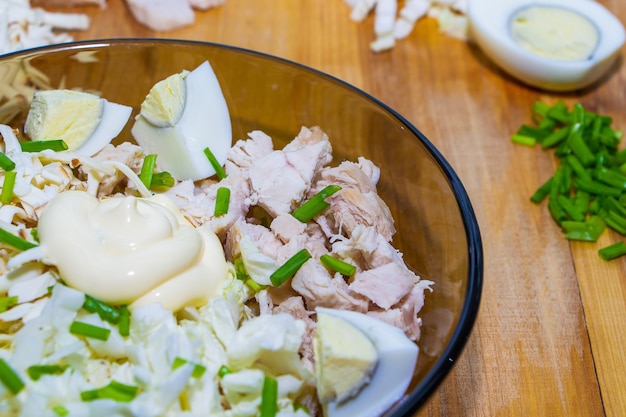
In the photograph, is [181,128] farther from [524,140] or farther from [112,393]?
[524,140]

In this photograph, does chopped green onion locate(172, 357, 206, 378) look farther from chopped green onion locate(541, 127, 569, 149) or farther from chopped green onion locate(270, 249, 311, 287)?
chopped green onion locate(541, 127, 569, 149)

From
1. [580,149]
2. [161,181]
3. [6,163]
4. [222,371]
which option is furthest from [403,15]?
[222,371]

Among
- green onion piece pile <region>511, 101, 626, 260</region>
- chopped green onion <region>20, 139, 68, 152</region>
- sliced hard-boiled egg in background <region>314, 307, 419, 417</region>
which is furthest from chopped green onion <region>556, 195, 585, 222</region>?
chopped green onion <region>20, 139, 68, 152</region>

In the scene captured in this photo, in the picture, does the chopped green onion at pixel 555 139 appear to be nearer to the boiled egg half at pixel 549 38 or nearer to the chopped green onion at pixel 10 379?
the boiled egg half at pixel 549 38

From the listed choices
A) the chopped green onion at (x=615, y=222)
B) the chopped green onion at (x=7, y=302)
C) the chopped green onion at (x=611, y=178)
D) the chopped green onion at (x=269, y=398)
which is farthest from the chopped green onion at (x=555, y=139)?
the chopped green onion at (x=7, y=302)

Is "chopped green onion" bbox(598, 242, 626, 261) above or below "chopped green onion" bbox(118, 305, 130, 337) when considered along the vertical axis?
below

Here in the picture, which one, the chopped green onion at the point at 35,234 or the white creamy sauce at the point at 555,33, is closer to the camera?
the chopped green onion at the point at 35,234
